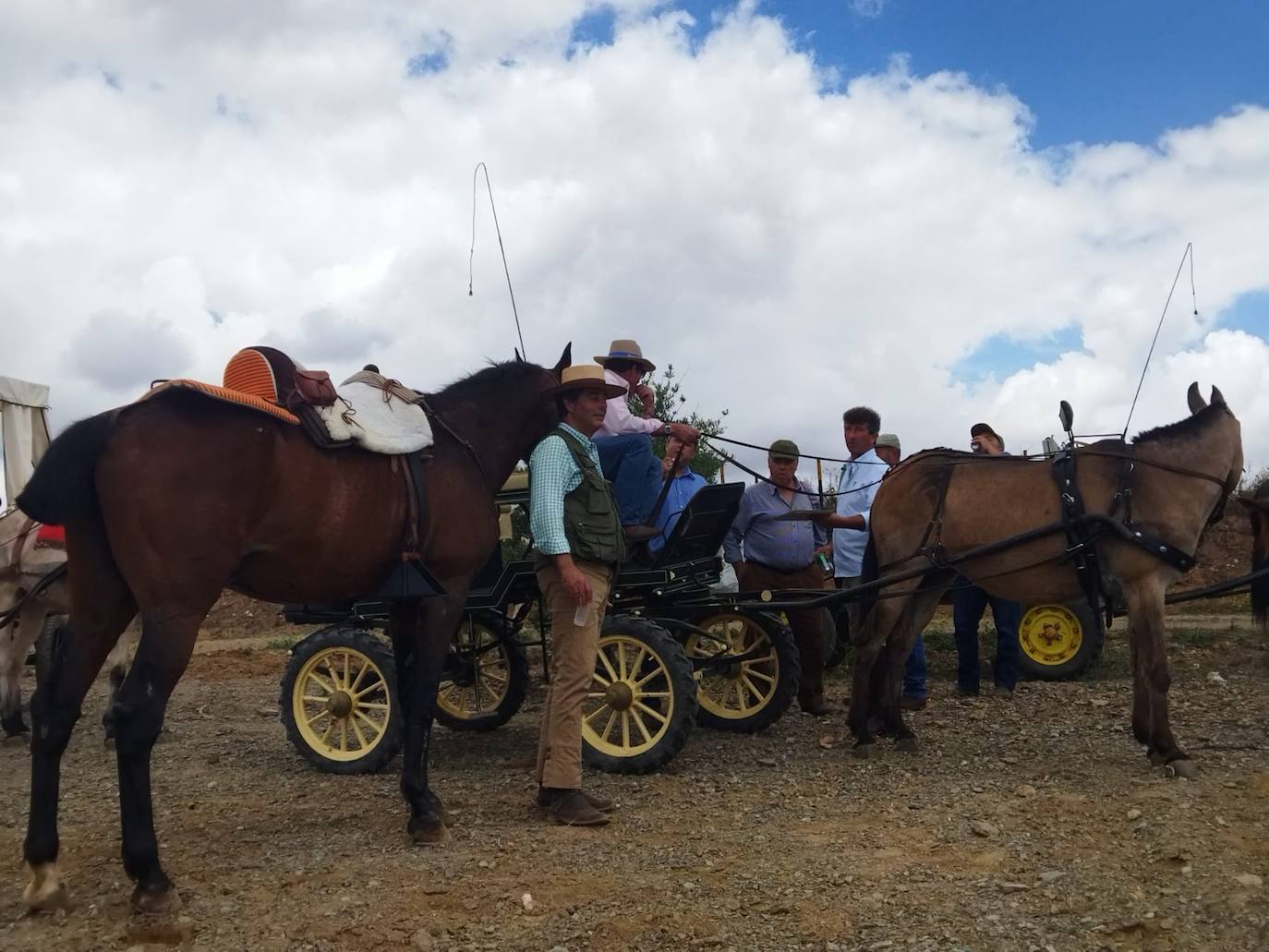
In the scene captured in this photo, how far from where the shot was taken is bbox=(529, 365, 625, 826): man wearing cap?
489 centimetres

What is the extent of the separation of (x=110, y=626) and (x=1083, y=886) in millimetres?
3992

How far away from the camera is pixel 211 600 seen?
3.96m

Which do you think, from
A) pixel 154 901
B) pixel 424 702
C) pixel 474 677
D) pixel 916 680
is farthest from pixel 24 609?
pixel 916 680

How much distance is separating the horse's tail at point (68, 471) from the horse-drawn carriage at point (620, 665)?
268 centimetres

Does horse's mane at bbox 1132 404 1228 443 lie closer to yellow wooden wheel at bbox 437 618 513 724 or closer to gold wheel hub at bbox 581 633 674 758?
gold wheel hub at bbox 581 633 674 758

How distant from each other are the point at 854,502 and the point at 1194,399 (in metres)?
2.37

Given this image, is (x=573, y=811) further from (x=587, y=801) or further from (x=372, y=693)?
(x=372, y=693)

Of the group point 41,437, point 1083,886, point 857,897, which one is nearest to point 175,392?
point 857,897

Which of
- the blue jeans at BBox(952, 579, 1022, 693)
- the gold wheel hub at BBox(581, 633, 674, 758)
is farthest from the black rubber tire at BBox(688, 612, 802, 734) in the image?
the blue jeans at BBox(952, 579, 1022, 693)

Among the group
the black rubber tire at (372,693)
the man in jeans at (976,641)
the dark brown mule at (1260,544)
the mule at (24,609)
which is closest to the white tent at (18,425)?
the mule at (24,609)

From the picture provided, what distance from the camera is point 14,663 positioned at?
26.1 feet

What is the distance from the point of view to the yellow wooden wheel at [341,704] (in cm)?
636

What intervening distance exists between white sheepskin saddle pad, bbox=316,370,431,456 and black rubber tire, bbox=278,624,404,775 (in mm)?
1999

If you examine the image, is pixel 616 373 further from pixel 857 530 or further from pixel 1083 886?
pixel 1083 886
